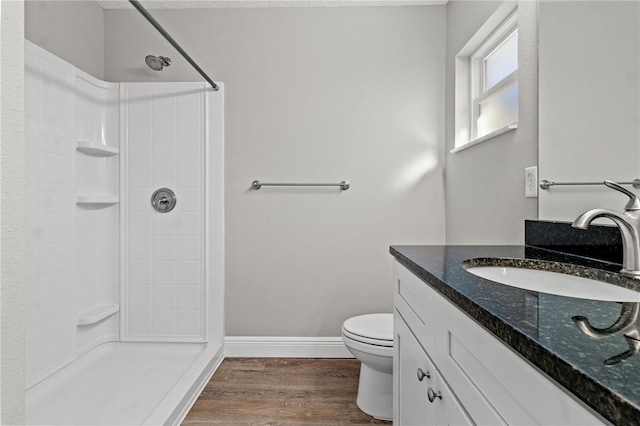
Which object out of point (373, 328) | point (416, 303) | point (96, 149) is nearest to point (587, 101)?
point (416, 303)

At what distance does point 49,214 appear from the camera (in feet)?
6.51

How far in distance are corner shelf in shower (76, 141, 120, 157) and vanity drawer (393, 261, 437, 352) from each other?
1.83 m

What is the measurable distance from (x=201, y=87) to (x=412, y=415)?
216 cm

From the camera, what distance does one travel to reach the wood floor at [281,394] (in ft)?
5.86

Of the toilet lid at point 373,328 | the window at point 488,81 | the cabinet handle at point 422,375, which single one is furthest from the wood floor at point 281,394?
the window at point 488,81

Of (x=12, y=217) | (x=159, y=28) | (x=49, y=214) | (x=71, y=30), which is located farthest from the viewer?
(x=71, y=30)

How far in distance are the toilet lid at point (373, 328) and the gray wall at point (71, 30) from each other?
2.12m

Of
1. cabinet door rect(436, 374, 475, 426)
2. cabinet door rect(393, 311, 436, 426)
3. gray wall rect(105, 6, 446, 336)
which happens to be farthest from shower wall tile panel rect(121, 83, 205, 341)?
cabinet door rect(436, 374, 475, 426)

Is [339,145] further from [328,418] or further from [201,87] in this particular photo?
[328,418]

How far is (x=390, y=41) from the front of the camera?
8.18 ft

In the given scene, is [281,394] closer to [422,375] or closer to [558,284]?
[422,375]

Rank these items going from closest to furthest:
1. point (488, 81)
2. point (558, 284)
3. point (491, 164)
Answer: point (558, 284) < point (491, 164) < point (488, 81)

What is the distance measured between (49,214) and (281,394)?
4.84ft

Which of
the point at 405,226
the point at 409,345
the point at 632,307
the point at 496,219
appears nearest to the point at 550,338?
the point at 632,307
